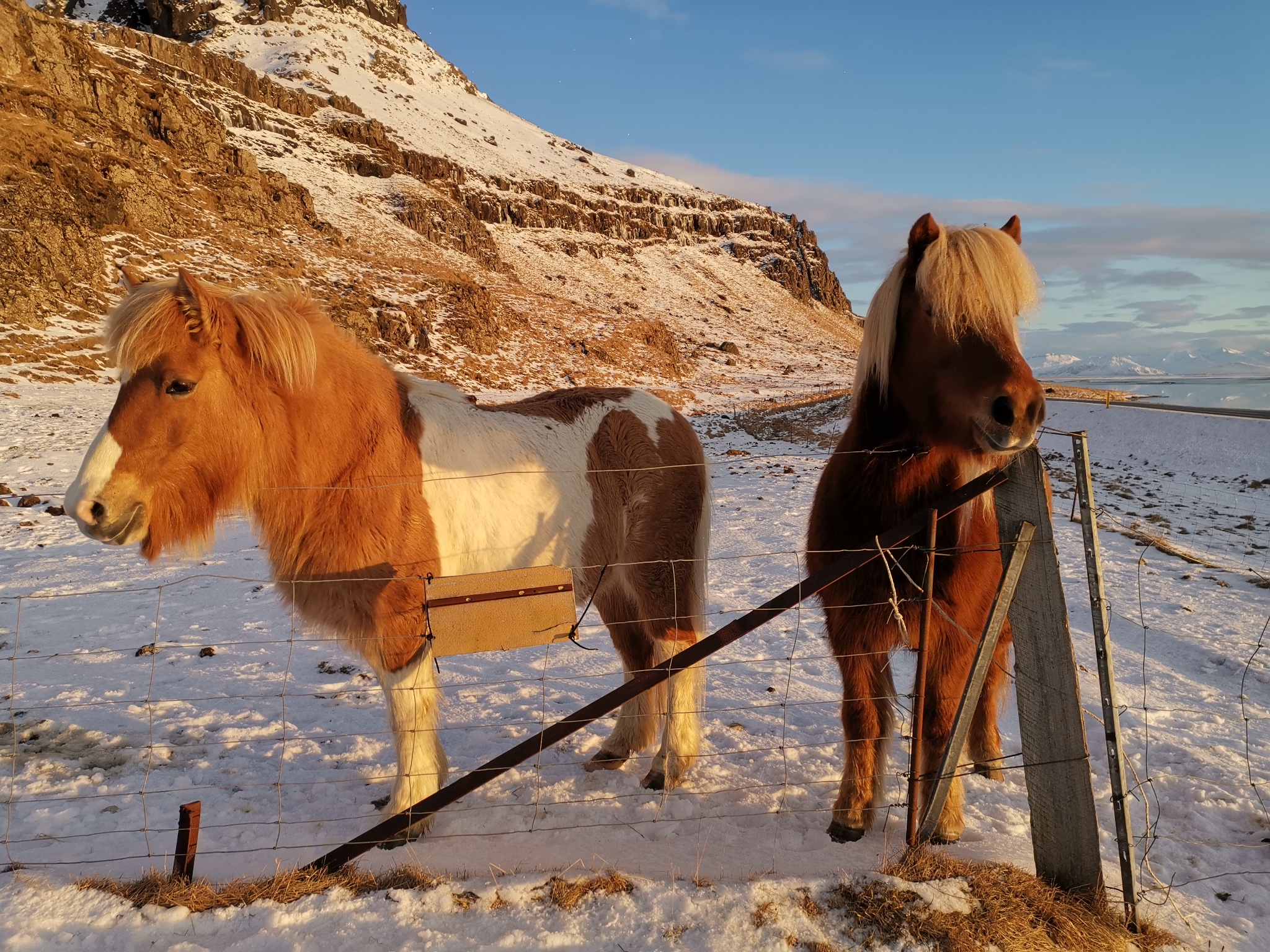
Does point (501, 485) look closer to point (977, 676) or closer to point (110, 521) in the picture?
point (110, 521)

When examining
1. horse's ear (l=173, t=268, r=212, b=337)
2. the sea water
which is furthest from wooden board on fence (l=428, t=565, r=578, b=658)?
the sea water

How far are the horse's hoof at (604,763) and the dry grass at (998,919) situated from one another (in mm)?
1835

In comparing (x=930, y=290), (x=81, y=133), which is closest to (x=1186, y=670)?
(x=930, y=290)

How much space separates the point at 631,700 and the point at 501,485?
5.37 feet

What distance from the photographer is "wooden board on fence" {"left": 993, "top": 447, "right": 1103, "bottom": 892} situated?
2275 mm

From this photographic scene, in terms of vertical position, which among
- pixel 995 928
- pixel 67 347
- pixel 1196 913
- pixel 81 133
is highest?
pixel 81 133

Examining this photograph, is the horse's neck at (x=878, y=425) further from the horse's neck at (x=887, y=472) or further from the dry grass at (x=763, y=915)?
the dry grass at (x=763, y=915)

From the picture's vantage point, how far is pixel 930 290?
2.40 metres

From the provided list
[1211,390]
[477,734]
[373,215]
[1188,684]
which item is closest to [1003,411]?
[477,734]

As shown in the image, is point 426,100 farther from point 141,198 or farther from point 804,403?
point 804,403

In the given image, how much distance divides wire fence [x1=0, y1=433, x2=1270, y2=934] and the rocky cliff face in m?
17.7

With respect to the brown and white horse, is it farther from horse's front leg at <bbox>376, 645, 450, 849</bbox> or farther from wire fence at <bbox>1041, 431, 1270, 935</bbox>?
wire fence at <bbox>1041, 431, 1270, 935</bbox>

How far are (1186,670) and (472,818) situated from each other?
5486 mm

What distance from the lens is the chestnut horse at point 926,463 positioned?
2295mm
